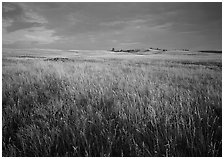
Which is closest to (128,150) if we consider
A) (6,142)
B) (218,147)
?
(218,147)

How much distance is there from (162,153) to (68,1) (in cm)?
327

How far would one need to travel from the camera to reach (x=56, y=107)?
2.69m

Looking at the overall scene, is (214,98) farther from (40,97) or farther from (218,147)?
(40,97)

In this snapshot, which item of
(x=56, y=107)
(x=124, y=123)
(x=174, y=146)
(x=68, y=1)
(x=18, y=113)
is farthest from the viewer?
(x=68, y=1)

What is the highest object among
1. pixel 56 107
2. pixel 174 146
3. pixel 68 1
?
pixel 68 1

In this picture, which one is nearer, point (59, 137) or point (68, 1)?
point (59, 137)

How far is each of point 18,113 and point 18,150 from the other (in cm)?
95

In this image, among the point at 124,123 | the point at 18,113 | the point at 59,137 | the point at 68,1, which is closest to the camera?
the point at 59,137

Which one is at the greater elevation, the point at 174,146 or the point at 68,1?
the point at 68,1

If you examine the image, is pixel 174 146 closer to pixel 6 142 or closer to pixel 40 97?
Answer: pixel 6 142

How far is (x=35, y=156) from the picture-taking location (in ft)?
5.40

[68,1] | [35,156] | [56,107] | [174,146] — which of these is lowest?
[35,156]

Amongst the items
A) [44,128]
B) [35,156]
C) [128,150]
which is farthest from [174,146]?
[44,128]

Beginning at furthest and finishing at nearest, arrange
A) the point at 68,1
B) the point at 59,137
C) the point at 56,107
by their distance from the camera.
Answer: the point at 68,1, the point at 56,107, the point at 59,137
